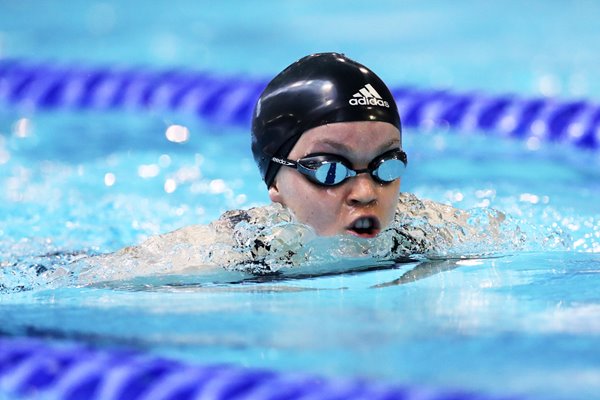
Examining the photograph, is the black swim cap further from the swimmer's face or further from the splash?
the splash

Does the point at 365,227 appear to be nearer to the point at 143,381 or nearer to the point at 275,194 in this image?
the point at 275,194

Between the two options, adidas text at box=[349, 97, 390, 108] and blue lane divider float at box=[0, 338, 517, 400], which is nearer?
blue lane divider float at box=[0, 338, 517, 400]

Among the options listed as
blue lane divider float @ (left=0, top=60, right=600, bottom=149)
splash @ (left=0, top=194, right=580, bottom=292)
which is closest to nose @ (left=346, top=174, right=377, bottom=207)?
splash @ (left=0, top=194, right=580, bottom=292)

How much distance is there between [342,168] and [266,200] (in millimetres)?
1680

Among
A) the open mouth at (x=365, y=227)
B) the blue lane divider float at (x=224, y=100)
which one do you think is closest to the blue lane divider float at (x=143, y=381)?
the open mouth at (x=365, y=227)

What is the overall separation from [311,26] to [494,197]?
3.99 m

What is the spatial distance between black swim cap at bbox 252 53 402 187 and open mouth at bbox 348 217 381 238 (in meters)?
0.28

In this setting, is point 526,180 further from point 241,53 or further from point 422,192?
point 241,53

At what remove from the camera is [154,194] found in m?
4.50

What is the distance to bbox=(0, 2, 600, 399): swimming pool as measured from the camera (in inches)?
89.4

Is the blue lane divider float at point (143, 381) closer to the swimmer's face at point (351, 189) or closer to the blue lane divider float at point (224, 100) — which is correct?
the swimmer's face at point (351, 189)

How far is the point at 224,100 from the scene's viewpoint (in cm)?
552

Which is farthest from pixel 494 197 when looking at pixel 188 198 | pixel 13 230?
pixel 13 230

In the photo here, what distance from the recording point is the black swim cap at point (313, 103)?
2.88 metres
